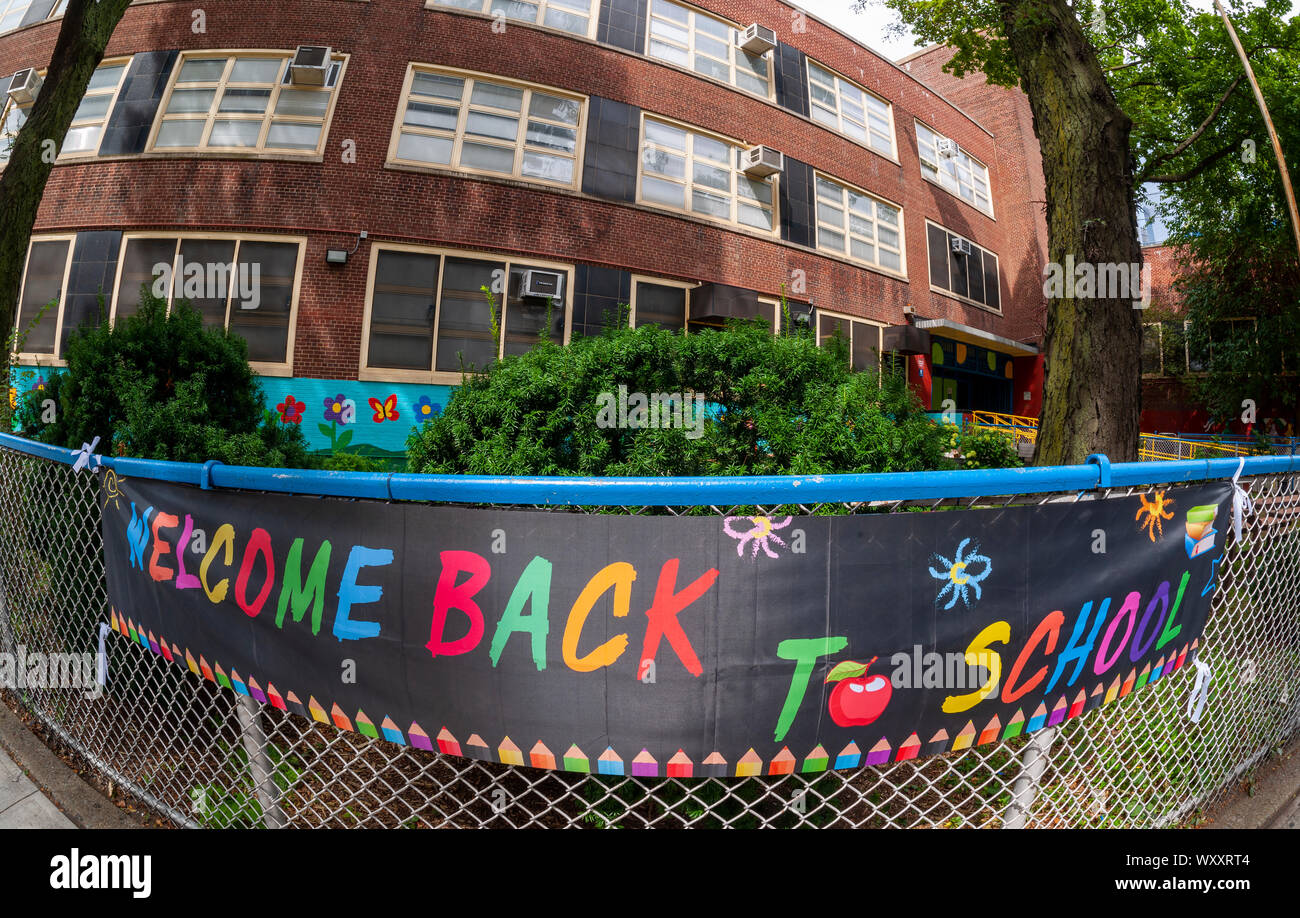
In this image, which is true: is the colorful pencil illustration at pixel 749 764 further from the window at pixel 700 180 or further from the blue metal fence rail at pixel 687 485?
the window at pixel 700 180

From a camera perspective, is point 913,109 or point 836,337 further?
point 913,109

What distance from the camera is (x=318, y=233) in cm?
1187

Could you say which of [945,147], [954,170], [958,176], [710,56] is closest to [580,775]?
[710,56]

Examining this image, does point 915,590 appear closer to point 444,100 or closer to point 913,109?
point 444,100

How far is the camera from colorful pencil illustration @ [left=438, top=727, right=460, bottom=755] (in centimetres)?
185

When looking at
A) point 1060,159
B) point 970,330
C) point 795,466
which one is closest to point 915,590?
point 795,466

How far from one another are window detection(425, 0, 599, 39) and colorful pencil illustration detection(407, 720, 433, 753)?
15.4 meters

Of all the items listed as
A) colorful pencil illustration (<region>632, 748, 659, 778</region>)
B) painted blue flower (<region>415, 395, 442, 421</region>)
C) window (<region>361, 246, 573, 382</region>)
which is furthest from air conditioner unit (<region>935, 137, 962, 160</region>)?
colorful pencil illustration (<region>632, 748, 659, 778</region>)

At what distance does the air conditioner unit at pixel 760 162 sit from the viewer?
15.3 m

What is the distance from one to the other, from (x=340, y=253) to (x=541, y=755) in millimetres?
12258

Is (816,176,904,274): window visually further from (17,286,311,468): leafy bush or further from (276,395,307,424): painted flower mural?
(17,286,311,468): leafy bush

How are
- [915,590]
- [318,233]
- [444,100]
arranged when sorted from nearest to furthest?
1. [915,590]
2. [318,233]
3. [444,100]

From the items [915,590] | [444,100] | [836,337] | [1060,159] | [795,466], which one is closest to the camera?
[915,590]
